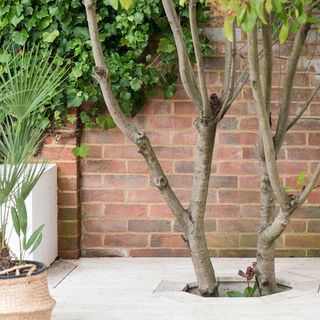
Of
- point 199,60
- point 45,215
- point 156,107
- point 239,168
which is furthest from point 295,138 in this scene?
point 45,215

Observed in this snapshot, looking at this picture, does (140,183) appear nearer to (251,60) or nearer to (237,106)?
(237,106)

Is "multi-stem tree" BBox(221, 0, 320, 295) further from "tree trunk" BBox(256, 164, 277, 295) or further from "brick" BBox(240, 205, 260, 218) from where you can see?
"brick" BBox(240, 205, 260, 218)

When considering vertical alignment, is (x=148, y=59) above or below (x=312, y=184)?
above

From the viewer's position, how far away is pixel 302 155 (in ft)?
19.0

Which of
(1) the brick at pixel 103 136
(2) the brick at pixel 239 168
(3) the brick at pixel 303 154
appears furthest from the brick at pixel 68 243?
(3) the brick at pixel 303 154

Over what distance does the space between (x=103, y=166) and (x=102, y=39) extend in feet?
2.96

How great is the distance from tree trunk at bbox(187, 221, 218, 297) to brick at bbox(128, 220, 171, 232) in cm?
102

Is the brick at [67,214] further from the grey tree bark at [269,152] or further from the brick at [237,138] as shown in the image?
the grey tree bark at [269,152]

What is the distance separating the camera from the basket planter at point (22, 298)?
377cm

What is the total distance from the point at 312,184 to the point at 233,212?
1537 millimetres

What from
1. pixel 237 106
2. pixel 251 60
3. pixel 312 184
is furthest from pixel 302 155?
pixel 251 60

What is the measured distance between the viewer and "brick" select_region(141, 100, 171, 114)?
19.0ft

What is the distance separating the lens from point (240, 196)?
580 centimetres

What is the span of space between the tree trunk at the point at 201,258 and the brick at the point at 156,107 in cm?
123
